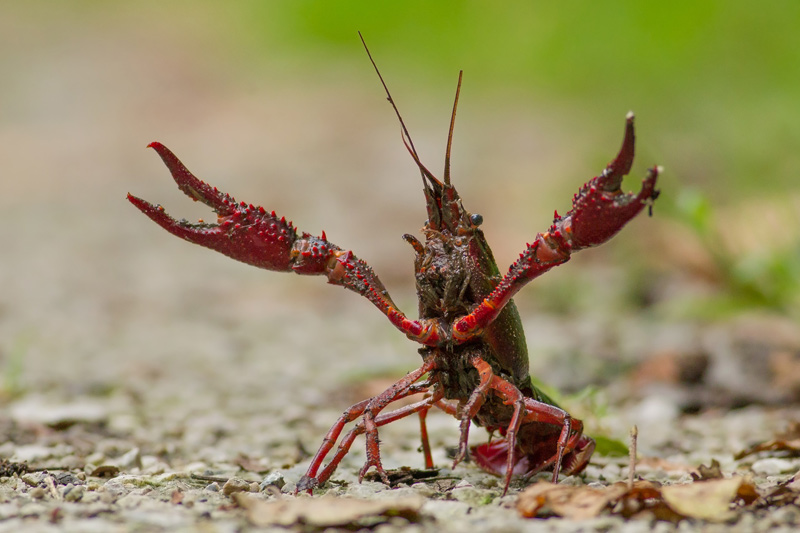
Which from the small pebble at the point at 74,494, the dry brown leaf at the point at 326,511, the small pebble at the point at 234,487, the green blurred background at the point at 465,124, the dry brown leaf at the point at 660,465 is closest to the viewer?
the dry brown leaf at the point at 326,511

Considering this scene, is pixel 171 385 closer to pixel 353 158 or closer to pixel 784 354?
pixel 784 354

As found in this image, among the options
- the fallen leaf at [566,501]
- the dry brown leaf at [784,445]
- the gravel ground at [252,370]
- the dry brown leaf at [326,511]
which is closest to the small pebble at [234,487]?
the gravel ground at [252,370]

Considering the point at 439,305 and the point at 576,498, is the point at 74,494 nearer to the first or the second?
the point at 439,305

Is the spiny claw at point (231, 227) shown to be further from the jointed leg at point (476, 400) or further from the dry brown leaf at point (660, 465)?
the dry brown leaf at point (660, 465)

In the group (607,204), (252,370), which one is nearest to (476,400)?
(607,204)

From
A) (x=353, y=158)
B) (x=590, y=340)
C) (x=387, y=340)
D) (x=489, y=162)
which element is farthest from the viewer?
(x=353, y=158)

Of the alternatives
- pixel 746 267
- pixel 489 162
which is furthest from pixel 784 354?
pixel 489 162
